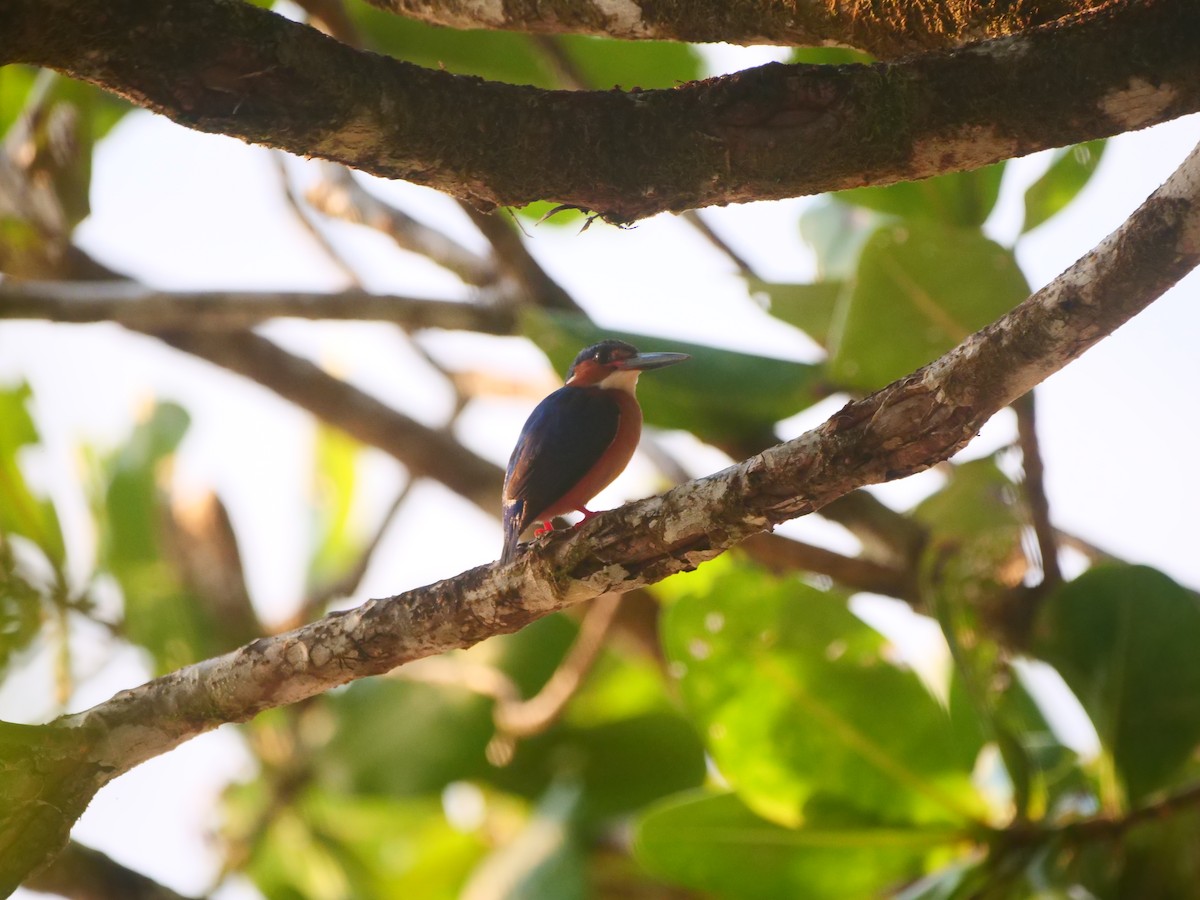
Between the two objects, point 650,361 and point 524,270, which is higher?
point 524,270

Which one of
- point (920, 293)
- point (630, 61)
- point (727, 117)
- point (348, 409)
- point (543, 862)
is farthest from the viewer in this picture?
point (348, 409)

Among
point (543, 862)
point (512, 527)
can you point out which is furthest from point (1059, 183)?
point (543, 862)

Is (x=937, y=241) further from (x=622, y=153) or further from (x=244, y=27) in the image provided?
(x=244, y=27)

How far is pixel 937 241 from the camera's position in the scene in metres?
2.82

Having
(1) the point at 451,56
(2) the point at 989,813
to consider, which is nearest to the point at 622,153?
(2) the point at 989,813

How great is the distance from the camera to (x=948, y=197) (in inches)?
133

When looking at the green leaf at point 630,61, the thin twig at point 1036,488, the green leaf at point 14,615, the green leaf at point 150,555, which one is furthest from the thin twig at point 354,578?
the thin twig at point 1036,488

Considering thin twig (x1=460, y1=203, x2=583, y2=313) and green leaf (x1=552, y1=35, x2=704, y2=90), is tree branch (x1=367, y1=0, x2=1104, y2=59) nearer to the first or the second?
thin twig (x1=460, y1=203, x2=583, y2=313)

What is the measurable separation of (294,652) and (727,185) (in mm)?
1095

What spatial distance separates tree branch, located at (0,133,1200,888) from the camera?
1.57m

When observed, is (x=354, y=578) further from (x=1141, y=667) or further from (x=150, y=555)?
(x=1141, y=667)

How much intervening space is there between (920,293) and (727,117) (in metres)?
1.36

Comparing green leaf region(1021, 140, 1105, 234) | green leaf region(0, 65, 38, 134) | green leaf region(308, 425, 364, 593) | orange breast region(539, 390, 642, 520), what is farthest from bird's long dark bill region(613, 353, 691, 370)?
green leaf region(0, 65, 38, 134)

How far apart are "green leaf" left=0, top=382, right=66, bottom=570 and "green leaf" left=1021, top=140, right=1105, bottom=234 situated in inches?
126
